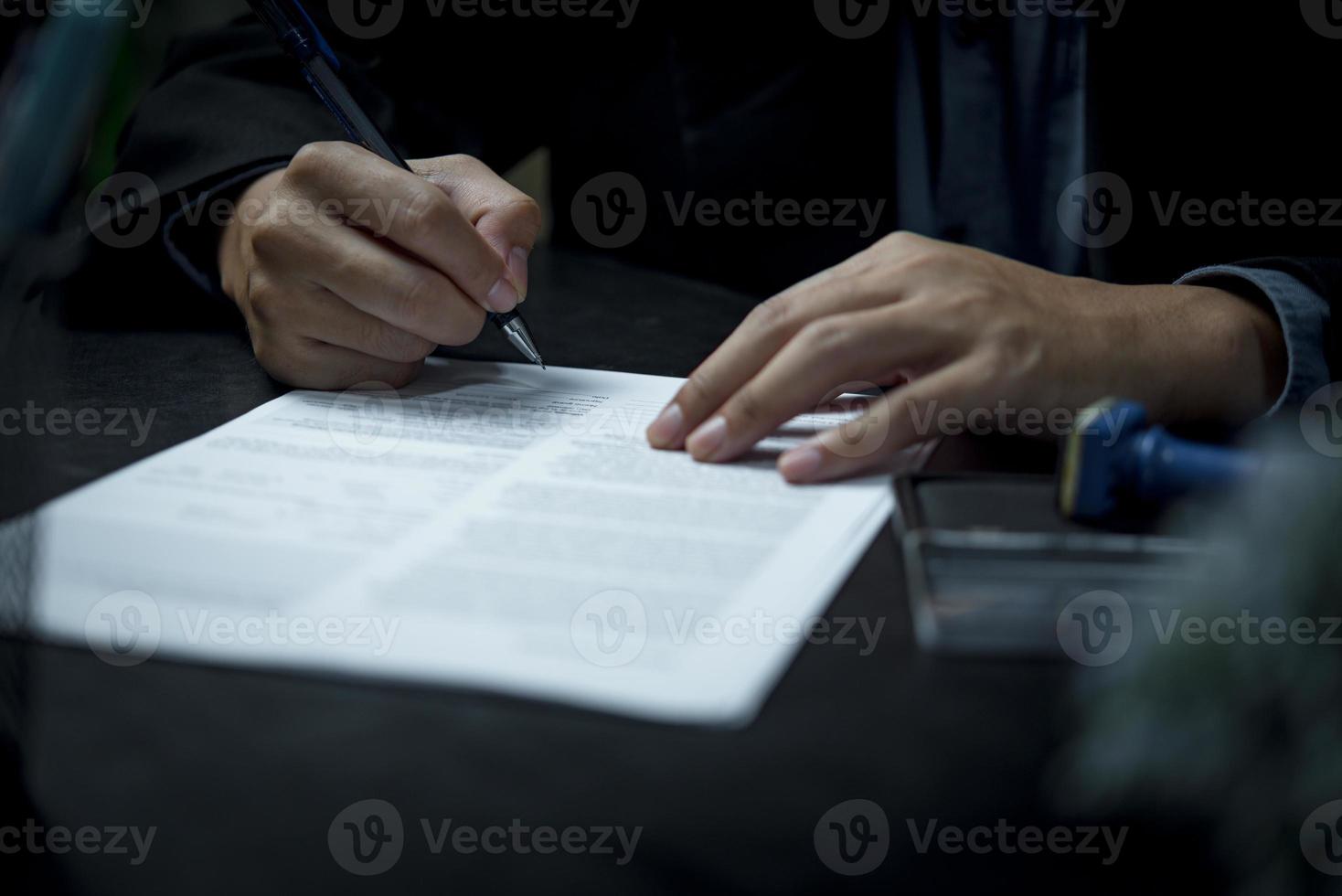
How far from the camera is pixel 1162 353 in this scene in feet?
2.28

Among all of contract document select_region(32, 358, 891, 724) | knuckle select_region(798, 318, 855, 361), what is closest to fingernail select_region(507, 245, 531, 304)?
contract document select_region(32, 358, 891, 724)

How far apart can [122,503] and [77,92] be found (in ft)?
1.01

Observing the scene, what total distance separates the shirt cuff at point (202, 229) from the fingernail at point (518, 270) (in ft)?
0.98

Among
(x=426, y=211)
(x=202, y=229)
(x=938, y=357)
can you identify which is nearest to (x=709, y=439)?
(x=938, y=357)

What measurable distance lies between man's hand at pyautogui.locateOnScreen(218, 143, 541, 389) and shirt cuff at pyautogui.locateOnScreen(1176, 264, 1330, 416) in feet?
1.70

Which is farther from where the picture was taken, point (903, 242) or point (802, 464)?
point (903, 242)

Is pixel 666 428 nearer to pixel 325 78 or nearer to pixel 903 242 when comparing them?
pixel 903 242

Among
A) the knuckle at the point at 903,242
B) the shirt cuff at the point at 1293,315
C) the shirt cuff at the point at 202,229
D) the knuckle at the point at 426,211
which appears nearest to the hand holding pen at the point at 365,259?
the knuckle at the point at 426,211

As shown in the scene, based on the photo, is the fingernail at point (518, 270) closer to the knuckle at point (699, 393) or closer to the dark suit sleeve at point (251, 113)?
the knuckle at point (699, 393)

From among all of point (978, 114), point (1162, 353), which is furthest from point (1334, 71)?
point (1162, 353)

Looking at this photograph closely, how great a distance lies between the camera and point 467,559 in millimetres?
497

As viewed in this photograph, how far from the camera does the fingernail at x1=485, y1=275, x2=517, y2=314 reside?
770 millimetres

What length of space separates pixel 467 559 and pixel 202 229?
2.13 feet

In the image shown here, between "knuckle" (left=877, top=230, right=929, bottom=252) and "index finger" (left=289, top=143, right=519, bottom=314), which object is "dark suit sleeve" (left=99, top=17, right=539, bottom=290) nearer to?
"index finger" (left=289, top=143, right=519, bottom=314)
